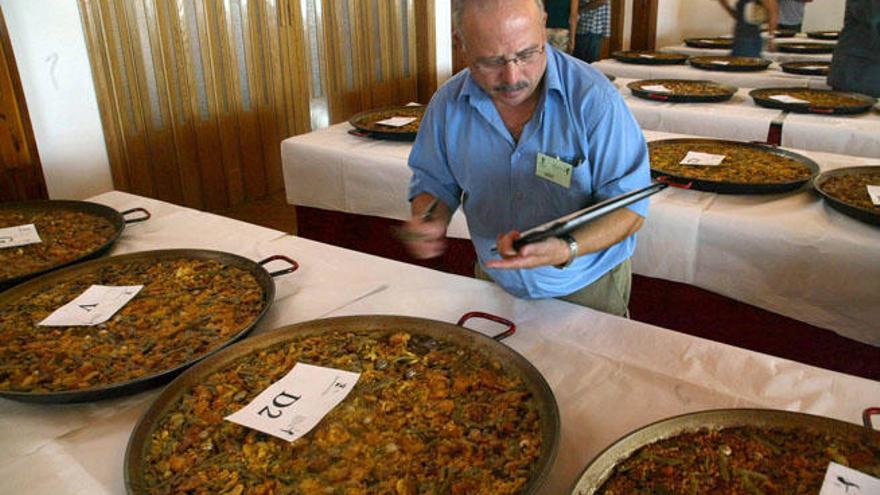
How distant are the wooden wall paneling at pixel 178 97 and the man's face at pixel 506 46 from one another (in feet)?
8.64

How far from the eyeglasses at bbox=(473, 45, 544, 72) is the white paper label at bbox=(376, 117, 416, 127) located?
4.47 ft

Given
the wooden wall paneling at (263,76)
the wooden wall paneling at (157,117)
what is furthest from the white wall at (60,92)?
the wooden wall paneling at (263,76)

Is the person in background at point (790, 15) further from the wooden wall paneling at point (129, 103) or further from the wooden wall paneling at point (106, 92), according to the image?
the wooden wall paneling at point (106, 92)

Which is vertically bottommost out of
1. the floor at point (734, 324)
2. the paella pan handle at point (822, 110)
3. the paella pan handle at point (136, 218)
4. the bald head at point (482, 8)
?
the floor at point (734, 324)

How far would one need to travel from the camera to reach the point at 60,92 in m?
2.88

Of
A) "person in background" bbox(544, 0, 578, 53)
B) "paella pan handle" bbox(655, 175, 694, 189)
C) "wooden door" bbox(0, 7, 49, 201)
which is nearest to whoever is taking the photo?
"paella pan handle" bbox(655, 175, 694, 189)

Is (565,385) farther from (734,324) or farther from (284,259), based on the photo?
(734,324)

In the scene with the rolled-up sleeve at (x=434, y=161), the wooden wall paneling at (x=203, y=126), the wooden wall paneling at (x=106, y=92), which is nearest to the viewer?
the rolled-up sleeve at (x=434, y=161)

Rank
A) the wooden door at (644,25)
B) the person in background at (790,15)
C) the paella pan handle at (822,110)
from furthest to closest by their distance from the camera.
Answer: the wooden door at (644,25) < the person in background at (790,15) < the paella pan handle at (822,110)

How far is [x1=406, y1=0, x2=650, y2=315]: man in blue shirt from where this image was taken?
3.78 feet

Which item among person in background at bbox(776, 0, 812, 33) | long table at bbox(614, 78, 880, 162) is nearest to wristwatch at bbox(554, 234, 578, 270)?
long table at bbox(614, 78, 880, 162)

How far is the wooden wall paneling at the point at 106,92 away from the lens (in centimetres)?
296

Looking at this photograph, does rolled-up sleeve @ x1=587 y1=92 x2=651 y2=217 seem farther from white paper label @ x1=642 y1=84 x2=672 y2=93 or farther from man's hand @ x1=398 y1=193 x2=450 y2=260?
white paper label @ x1=642 y1=84 x2=672 y2=93

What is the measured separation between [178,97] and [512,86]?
275 centimetres
